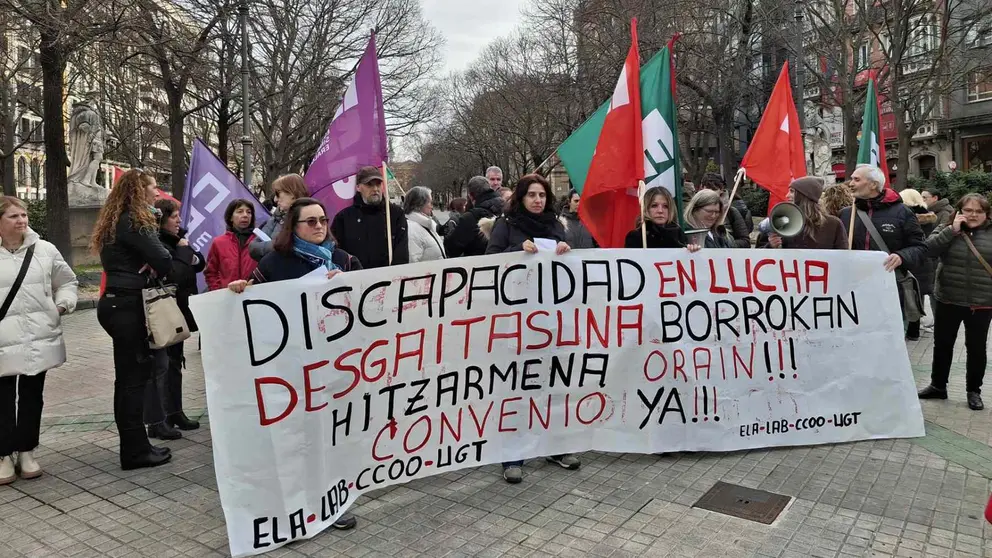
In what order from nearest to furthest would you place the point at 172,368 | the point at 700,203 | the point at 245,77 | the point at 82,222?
the point at 172,368, the point at 700,203, the point at 245,77, the point at 82,222

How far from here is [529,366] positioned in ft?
14.0

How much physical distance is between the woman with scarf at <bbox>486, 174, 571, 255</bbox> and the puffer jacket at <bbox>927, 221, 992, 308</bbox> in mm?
3182

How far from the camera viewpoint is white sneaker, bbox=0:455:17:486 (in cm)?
430

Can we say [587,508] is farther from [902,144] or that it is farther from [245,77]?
[902,144]

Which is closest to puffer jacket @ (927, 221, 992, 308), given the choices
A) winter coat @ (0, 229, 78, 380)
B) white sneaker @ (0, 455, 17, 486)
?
winter coat @ (0, 229, 78, 380)

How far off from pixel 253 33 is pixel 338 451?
22514mm

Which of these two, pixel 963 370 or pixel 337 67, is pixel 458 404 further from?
pixel 337 67

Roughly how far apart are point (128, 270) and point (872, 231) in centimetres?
542

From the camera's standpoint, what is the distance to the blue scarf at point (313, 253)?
3.89 metres

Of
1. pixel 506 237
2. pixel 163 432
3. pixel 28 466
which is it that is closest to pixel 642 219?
pixel 506 237

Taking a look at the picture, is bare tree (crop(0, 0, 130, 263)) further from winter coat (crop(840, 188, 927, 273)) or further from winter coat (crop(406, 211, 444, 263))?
winter coat (crop(840, 188, 927, 273))

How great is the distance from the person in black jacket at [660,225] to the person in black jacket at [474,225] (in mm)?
1376

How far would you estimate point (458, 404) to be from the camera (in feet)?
13.4

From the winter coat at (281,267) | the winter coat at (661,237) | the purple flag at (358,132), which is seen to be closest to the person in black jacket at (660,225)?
the winter coat at (661,237)
